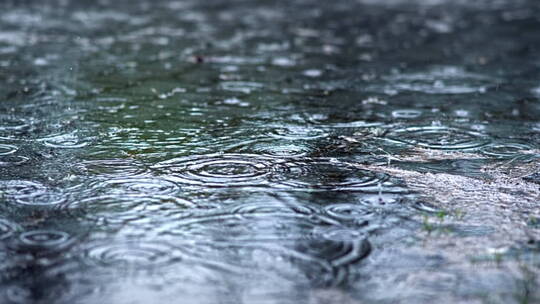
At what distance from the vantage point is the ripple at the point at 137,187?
11.4ft

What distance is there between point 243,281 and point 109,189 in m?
1.27

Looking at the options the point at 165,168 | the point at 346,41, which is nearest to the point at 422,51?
the point at 346,41

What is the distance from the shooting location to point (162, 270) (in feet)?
8.52

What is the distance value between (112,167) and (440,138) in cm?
233

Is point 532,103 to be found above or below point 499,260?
above

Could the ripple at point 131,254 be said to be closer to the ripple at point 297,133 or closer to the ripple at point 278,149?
the ripple at point 278,149

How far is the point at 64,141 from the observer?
4.48m

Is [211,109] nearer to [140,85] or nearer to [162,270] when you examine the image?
[140,85]

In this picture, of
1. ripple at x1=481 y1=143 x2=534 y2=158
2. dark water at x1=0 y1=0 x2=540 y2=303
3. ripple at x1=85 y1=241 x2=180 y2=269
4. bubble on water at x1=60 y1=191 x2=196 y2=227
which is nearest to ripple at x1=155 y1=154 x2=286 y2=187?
dark water at x1=0 y1=0 x2=540 y2=303

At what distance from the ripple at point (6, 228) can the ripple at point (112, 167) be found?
770 millimetres

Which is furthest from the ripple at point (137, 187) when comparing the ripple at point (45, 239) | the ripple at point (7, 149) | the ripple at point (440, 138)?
the ripple at point (440, 138)

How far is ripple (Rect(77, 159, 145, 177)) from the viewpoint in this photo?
3771 mm

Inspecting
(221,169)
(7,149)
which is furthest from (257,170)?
(7,149)

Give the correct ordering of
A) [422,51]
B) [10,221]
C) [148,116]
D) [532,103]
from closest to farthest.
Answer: [10,221]
[148,116]
[532,103]
[422,51]
